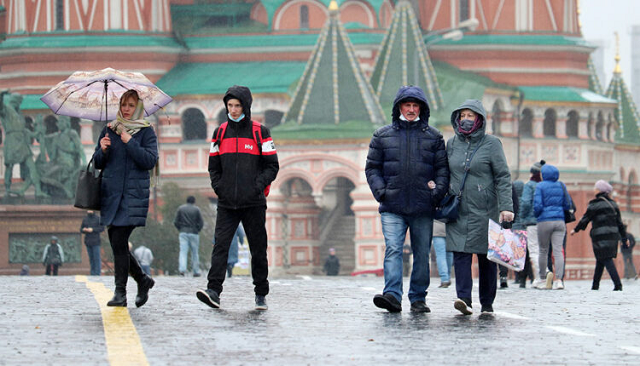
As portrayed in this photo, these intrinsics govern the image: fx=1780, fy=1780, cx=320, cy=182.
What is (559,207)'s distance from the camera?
2262 centimetres

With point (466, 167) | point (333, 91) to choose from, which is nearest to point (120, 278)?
point (466, 167)

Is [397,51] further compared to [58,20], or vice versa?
[58,20]

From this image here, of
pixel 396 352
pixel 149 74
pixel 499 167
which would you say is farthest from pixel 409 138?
pixel 149 74

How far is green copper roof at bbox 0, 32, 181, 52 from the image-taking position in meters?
63.2

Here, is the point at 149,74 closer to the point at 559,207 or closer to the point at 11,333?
the point at 559,207

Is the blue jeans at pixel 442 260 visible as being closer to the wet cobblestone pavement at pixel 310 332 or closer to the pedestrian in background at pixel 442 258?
the pedestrian in background at pixel 442 258

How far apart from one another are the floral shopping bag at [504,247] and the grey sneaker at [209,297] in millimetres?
2271

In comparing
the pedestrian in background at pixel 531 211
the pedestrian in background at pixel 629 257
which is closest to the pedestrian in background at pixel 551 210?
the pedestrian in background at pixel 531 211

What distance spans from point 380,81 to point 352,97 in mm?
2961

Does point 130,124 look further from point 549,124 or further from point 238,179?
point 549,124

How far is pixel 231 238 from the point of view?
48.2ft

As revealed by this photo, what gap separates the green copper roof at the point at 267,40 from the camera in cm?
6531

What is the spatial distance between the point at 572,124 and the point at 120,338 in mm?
55178

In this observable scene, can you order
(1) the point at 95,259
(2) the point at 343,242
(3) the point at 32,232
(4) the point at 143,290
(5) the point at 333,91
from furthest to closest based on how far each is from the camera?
(2) the point at 343,242
(5) the point at 333,91
(3) the point at 32,232
(1) the point at 95,259
(4) the point at 143,290
